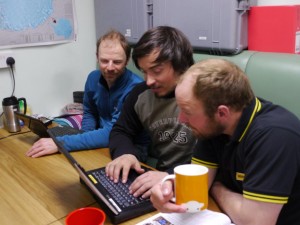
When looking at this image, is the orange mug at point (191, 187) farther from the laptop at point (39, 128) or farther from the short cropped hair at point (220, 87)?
the laptop at point (39, 128)

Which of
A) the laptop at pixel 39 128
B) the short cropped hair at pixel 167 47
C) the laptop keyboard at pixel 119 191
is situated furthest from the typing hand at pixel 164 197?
the laptop at pixel 39 128

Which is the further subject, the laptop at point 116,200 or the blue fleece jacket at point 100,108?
the blue fleece jacket at point 100,108

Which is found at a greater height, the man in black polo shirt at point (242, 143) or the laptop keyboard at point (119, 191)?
the man in black polo shirt at point (242, 143)

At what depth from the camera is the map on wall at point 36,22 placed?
2.12m

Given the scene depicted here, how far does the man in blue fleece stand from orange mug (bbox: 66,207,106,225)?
2.26ft

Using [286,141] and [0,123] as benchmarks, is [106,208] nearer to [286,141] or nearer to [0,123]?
[286,141]

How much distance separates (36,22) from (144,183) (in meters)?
1.58

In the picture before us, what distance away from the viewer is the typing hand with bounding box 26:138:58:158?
1511mm

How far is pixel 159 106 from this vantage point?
56.2 inches

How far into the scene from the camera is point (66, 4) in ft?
7.70

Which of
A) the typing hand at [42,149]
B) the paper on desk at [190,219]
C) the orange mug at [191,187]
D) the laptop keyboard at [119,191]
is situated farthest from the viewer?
the typing hand at [42,149]

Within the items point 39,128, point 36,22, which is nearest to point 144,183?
point 39,128

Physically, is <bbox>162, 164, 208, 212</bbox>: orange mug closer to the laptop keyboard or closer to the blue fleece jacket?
the laptop keyboard

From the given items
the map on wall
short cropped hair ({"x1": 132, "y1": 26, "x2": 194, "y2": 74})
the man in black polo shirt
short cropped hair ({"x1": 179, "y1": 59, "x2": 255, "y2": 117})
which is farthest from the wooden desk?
the map on wall
